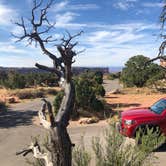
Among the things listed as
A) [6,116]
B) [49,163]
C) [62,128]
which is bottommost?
[6,116]

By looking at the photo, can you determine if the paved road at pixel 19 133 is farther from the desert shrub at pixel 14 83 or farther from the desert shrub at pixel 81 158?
the desert shrub at pixel 14 83

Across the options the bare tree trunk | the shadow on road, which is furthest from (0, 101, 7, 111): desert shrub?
the bare tree trunk

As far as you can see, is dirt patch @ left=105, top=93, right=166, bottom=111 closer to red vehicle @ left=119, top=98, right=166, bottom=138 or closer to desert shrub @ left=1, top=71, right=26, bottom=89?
red vehicle @ left=119, top=98, right=166, bottom=138

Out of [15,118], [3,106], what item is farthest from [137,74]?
[15,118]

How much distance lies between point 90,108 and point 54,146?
17.7m

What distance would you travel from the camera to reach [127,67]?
179 feet

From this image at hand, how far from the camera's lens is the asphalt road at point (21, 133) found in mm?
12817

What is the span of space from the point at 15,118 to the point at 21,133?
19.4 feet

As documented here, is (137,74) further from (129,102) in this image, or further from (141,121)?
(141,121)

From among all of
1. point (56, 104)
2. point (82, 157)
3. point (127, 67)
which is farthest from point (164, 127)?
point (127, 67)

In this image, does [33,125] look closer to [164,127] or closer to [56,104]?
[56,104]

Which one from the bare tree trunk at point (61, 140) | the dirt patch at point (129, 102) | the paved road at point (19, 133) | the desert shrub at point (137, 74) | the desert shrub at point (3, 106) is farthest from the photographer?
the desert shrub at point (137, 74)

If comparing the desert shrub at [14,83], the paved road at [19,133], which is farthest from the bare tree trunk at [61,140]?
the desert shrub at [14,83]

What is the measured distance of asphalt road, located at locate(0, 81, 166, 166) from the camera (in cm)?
1282
